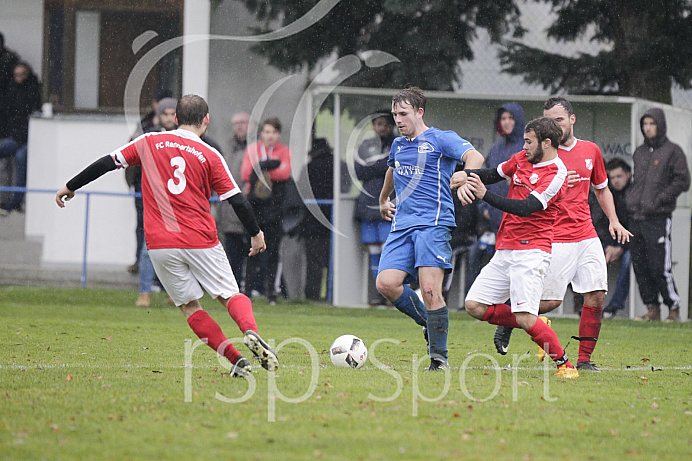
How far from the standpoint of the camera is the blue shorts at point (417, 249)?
264 inches

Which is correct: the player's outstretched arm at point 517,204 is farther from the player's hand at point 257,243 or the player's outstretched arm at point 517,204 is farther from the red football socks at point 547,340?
the player's hand at point 257,243

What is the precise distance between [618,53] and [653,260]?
Answer: 356 cm

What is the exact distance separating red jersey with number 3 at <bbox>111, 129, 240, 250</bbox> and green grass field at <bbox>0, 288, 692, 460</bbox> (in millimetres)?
923

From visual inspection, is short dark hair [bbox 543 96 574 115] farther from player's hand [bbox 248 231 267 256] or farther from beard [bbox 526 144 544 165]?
player's hand [bbox 248 231 267 256]

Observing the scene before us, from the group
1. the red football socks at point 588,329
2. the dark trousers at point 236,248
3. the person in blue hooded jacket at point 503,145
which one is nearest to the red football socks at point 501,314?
the red football socks at point 588,329

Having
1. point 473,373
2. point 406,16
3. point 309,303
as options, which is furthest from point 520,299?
point 406,16

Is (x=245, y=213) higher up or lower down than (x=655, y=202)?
lower down

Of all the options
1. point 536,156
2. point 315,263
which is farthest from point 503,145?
point 536,156

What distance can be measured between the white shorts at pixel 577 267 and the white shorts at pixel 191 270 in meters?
2.57

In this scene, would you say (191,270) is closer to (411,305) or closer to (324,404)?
(324,404)

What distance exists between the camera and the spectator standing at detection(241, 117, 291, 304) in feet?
42.3

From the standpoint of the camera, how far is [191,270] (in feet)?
20.1

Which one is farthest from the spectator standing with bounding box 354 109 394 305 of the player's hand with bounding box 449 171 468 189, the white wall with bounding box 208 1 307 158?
the player's hand with bounding box 449 171 468 189

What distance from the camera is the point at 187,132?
611 centimetres
